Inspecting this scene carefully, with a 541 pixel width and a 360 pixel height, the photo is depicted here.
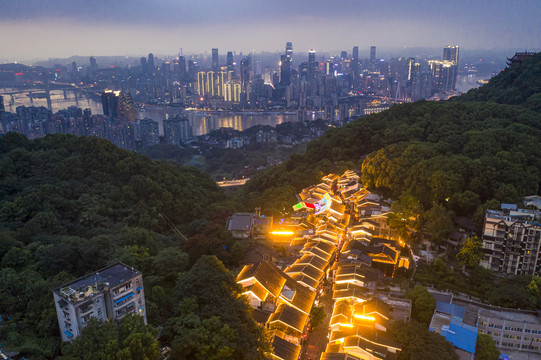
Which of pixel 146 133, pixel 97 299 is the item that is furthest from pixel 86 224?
pixel 146 133

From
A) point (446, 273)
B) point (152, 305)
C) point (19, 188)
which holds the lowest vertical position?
point (446, 273)

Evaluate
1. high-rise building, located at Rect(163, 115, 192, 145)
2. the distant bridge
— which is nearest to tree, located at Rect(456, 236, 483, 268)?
the distant bridge

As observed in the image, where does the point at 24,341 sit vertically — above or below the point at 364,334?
above

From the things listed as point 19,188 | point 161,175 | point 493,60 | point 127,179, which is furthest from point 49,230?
point 493,60

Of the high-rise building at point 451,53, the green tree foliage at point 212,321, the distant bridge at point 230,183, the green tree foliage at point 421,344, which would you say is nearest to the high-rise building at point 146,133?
the distant bridge at point 230,183

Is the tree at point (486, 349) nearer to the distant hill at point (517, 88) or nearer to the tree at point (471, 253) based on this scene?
the tree at point (471, 253)

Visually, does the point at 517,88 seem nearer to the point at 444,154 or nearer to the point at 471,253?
the point at 444,154

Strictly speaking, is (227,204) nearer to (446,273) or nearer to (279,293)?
(279,293)
